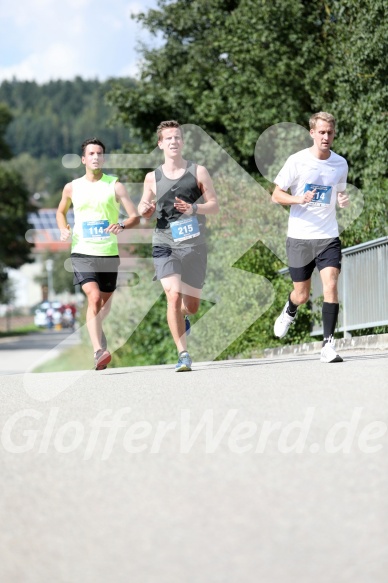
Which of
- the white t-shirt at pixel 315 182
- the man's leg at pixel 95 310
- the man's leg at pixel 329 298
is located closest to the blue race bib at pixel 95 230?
the man's leg at pixel 95 310

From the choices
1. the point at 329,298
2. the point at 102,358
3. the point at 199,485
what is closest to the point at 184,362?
the point at 102,358

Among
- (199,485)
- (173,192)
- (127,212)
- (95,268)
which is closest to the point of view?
(199,485)

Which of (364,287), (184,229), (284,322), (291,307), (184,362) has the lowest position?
(184,362)

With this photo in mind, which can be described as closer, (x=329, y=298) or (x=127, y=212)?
(x=329, y=298)

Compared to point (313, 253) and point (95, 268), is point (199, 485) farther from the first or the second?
point (95, 268)

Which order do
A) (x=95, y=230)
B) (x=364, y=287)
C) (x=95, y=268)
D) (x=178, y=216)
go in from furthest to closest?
1. (x=364, y=287)
2. (x=95, y=268)
3. (x=95, y=230)
4. (x=178, y=216)

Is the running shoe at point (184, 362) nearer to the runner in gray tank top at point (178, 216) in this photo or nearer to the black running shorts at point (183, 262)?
the runner in gray tank top at point (178, 216)

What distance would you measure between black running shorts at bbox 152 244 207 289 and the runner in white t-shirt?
0.76m

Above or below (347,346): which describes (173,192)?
above

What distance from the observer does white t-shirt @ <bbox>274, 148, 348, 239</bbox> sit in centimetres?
1038

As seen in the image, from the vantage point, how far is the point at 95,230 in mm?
11180

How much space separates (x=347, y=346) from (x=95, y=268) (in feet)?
12.9

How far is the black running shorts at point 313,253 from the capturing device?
1069cm

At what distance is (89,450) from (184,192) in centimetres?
446
